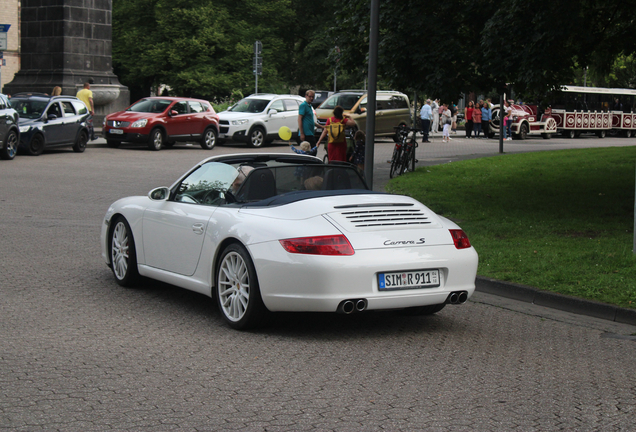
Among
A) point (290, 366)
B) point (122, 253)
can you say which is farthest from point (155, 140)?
point (290, 366)

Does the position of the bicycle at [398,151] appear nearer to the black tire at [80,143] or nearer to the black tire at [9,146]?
the black tire at [9,146]

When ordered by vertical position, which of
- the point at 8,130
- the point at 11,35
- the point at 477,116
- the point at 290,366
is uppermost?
the point at 11,35

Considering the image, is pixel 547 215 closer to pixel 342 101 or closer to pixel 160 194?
pixel 160 194

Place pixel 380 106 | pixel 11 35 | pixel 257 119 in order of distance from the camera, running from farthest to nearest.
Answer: pixel 11 35 → pixel 380 106 → pixel 257 119

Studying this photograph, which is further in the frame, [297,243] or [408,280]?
[408,280]

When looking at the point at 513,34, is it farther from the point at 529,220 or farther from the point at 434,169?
the point at 434,169

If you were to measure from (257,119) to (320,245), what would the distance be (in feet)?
84.2

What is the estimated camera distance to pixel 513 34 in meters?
12.4

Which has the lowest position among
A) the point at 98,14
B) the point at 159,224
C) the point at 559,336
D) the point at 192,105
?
the point at 559,336

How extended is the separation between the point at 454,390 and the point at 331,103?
31.2 m

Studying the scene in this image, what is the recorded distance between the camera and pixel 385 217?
21.1ft

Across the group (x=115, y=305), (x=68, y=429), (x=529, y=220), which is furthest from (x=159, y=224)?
(x=529, y=220)

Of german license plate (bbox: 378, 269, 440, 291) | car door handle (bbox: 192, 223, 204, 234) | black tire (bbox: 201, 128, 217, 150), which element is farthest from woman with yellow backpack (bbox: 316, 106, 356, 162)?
black tire (bbox: 201, 128, 217, 150)

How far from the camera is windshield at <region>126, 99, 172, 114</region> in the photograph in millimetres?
28484
